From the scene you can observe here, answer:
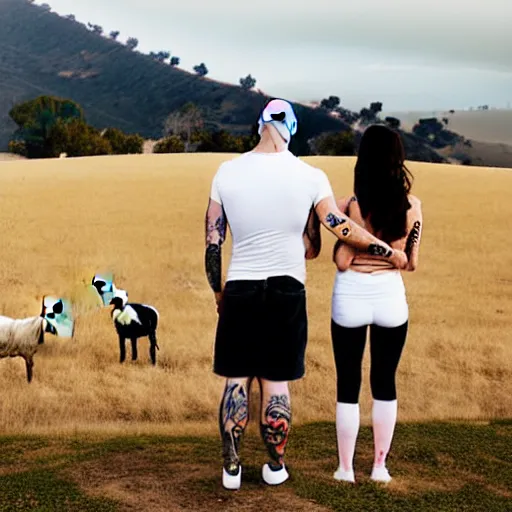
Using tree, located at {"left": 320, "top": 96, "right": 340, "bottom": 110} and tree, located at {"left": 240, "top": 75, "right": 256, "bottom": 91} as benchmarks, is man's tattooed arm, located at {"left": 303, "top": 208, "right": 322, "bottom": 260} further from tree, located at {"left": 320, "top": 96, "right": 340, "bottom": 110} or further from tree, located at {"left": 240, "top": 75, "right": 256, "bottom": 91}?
tree, located at {"left": 240, "top": 75, "right": 256, "bottom": 91}

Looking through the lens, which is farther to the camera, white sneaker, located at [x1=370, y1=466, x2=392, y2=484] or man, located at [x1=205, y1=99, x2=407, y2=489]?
white sneaker, located at [x1=370, y1=466, x2=392, y2=484]

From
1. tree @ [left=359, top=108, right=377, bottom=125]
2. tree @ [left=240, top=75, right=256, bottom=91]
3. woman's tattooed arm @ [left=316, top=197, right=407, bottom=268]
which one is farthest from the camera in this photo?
tree @ [left=240, top=75, right=256, bottom=91]

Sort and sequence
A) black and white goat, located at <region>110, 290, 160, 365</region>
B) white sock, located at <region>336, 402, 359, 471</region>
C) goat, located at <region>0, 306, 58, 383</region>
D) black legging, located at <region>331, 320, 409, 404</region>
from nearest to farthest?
black legging, located at <region>331, 320, 409, 404</region> < white sock, located at <region>336, 402, 359, 471</region> < goat, located at <region>0, 306, 58, 383</region> < black and white goat, located at <region>110, 290, 160, 365</region>

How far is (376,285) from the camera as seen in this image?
6344 mm

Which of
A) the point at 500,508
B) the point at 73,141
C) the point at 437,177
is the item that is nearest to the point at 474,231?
the point at 437,177

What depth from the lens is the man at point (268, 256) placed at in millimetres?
6098

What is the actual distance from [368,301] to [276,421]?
1.01 meters

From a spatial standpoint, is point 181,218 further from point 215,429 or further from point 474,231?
point 215,429

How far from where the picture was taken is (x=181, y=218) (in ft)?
99.1

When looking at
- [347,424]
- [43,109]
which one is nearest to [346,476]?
[347,424]

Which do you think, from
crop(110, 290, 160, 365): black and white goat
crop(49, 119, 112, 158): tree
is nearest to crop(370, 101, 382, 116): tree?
crop(49, 119, 112, 158): tree

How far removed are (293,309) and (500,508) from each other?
2.27 metres

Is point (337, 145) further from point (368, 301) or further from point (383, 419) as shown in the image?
point (368, 301)

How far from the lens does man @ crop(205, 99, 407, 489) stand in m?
6.10
